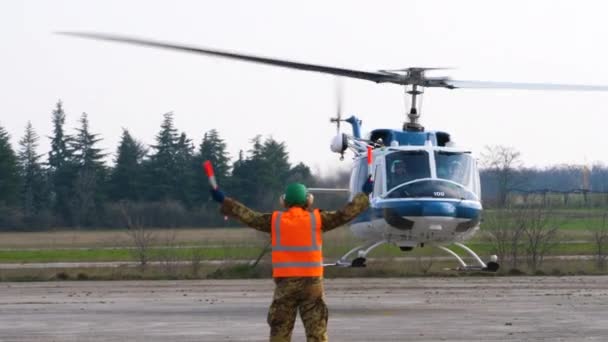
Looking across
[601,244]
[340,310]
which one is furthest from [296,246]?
[601,244]

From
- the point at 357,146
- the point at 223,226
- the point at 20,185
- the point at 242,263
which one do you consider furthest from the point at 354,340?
the point at 20,185

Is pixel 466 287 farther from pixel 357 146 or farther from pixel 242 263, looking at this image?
pixel 242 263

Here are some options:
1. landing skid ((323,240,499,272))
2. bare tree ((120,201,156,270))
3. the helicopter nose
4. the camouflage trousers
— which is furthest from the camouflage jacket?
bare tree ((120,201,156,270))

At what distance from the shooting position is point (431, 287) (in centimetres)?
2852

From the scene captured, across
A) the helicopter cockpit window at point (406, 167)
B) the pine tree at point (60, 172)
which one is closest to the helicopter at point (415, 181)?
the helicopter cockpit window at point (406, 167)

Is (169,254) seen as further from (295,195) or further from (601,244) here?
(295,195)

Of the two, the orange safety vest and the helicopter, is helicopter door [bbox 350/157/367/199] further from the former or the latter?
the orange safety vest

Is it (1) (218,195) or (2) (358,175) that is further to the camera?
(2) (358,175)

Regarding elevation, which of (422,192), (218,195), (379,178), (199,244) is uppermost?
(379,178)

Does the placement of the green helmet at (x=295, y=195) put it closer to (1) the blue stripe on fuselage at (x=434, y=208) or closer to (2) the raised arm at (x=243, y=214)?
(2) the raised arm at (x=243, y=214)

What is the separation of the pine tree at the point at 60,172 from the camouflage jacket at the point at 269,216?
1744 inches

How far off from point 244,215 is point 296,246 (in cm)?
61

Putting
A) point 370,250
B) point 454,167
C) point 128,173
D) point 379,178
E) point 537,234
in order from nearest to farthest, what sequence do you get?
point 454,167, point 379,178, point 370,250, point 537,234, point 128,173

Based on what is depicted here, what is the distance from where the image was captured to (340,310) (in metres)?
21.3
